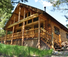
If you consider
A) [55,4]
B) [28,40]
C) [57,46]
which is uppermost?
[55,4]

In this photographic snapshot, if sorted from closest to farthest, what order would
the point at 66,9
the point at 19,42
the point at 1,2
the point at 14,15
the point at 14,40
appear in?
the point at 1,2, the point at 66,9, the point at 19,42, the point at 14,40, the point at 14,15

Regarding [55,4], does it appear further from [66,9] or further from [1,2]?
[1,2]

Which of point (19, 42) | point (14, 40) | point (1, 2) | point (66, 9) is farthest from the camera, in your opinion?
point (14, 40)

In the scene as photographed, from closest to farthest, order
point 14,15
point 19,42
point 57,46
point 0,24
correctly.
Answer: point 57,46
point 19,42
point 14,15
point 0,24

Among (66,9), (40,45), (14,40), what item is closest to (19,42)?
(14,40)

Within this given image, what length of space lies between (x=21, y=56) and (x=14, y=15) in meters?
12.9

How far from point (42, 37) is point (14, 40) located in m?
6.55

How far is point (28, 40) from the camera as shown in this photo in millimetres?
11445

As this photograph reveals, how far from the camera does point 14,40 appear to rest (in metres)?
14.3

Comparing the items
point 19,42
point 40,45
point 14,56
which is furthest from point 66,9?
point 14,56

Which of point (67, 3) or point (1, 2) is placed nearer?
point (1, 2)

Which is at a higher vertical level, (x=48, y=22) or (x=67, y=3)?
(x=67, y=3)

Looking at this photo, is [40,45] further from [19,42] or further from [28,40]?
[19,42]

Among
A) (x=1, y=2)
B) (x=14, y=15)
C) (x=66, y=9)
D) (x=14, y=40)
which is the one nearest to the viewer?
(x=1, y=2)
